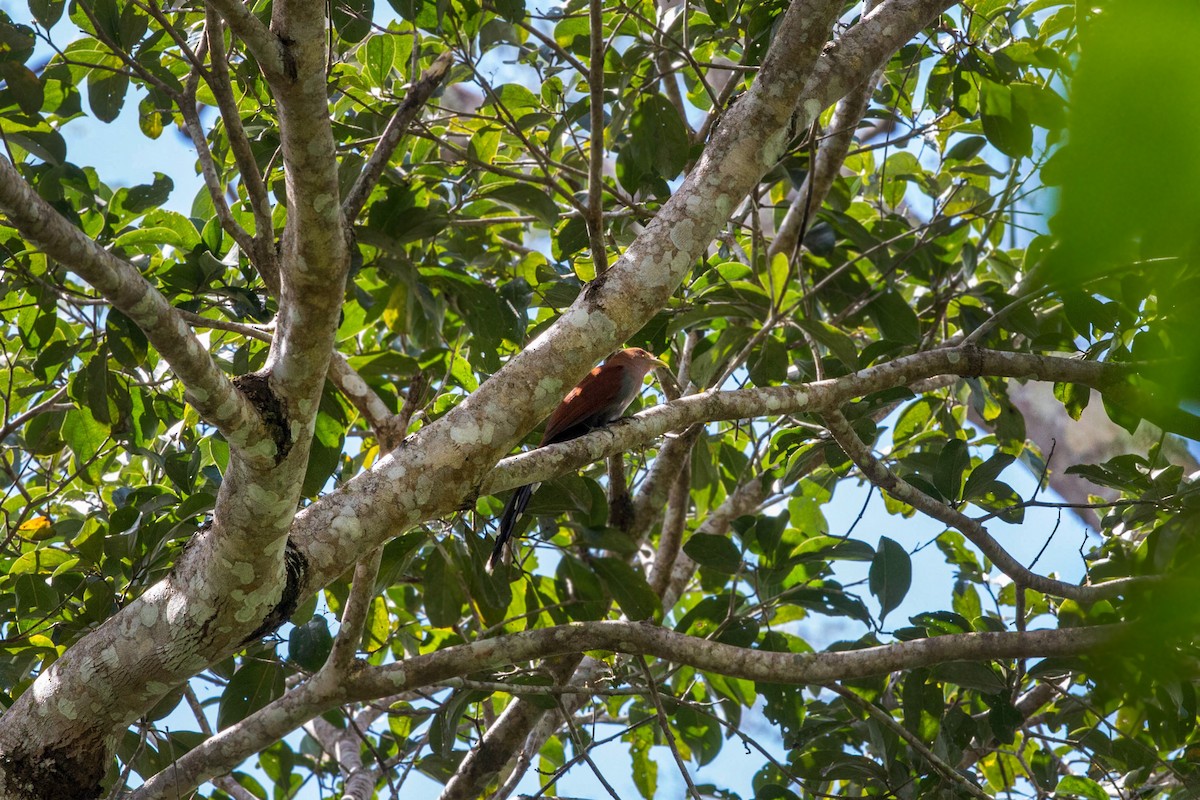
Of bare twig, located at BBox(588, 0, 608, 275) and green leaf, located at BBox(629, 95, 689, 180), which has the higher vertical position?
green leaf, located at BBox(629, 95, 689, 180)

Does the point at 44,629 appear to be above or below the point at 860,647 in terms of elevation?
below

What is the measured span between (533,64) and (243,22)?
212cm

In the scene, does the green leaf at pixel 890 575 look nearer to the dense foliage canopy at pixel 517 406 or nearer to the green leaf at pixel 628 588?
the dense foliage canopy at pixel 517 406

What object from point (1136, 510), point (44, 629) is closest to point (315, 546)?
point (44, 629)

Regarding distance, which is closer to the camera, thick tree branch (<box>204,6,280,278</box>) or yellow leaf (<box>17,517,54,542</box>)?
thick tree branch (<box>204,6,280,278</box>)

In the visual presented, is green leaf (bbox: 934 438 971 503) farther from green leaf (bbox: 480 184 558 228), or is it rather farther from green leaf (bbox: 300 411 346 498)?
green leaf (bbox: 300 411 346 498)

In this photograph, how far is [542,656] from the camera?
2734 millimetres

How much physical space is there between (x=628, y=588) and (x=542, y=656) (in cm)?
45

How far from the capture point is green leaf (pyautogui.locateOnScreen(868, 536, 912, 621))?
119 inches

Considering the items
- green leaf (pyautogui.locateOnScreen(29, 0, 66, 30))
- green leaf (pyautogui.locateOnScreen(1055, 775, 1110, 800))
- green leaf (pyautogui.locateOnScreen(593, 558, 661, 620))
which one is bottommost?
green leaf (pyautogui.locateOnScreen(1055, 775, 1110, 800))

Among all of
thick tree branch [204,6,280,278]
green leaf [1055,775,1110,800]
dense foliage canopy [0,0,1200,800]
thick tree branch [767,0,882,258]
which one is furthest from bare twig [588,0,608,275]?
green leaf [1055,775,1110,800]

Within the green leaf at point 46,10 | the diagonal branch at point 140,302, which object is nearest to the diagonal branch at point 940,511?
the diagonal branch at point 140,302

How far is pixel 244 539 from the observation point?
188cm

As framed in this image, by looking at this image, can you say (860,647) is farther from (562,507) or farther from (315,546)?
(315,546)
